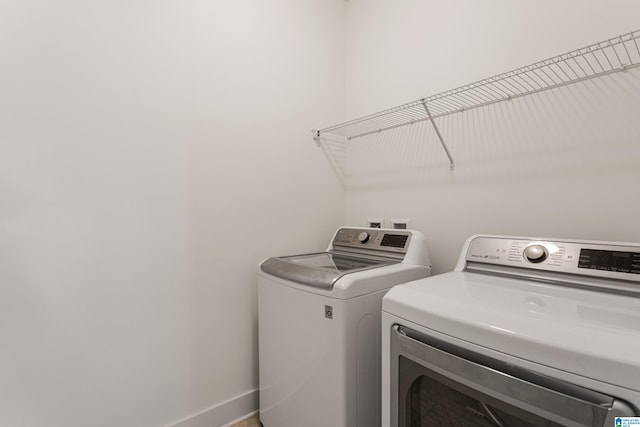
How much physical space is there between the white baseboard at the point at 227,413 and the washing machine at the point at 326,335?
12cm

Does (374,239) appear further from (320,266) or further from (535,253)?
(535,253)

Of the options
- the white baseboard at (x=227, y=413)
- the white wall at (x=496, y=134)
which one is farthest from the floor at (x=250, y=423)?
the white wall at (x=496, y=134)

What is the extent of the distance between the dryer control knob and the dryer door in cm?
56

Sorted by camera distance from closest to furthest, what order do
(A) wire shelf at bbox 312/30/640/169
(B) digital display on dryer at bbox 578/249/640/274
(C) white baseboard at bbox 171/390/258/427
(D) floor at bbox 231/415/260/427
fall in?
(B) digital display on dryer at bbox 578/249/640/274 → (A) wire shelf at bbox 312/30/640/169 → (C) white baseboard at bbox 171/390/258/427 → (D) floor at bbox 231/415/260/427

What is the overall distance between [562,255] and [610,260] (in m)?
0.12

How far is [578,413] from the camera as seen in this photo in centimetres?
55

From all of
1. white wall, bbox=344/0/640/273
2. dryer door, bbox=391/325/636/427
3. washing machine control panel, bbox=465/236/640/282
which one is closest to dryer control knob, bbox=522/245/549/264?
washing machine control panel, bbox=465/236/640/282

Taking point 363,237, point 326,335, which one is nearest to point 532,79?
point 363,237

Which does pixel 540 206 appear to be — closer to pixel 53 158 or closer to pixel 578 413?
pixel 578 413

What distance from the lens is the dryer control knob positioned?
1037mm

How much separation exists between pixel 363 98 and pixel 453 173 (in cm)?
84

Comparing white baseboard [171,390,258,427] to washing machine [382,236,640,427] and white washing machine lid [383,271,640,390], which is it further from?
white washing machine lid [383,271,640,390]

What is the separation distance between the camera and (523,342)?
609mm

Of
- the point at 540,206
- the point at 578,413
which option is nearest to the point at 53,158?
the point at 578,413
